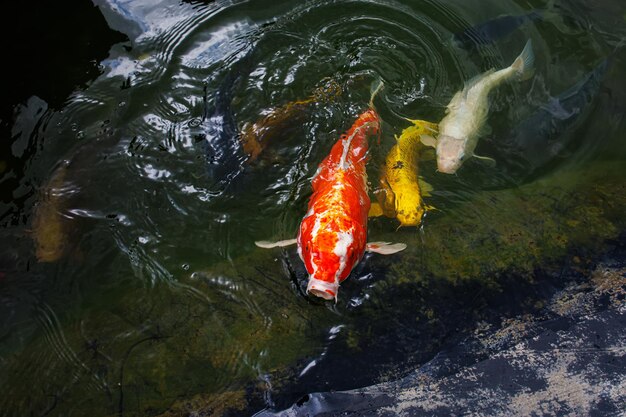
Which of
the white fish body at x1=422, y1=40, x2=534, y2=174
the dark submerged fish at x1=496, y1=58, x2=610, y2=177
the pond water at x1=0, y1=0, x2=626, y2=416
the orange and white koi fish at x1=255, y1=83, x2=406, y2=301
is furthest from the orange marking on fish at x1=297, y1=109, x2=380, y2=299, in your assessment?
the dark submerged fish at x1=496, y1=58, x2=610, y2=177

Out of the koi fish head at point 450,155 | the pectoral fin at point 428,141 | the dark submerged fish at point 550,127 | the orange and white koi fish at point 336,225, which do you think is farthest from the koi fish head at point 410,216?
the dark submerged fish at point 550,127

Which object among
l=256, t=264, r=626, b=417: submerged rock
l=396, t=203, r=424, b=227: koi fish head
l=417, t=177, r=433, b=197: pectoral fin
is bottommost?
l=256, t=264, r=626, b=417: submerged rock

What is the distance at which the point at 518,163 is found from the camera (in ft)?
16.1

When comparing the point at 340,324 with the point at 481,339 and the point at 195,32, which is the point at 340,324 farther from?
the point at 195,32

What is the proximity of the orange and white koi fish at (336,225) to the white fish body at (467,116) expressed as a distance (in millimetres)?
792

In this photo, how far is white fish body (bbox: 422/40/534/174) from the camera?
466 cm

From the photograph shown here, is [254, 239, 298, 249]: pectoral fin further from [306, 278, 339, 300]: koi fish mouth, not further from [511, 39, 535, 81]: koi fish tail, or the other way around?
[511, 39, 535, 81]: koi fish tail

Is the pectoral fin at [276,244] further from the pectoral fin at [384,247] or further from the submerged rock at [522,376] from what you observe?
the submerged rock at [522,376]

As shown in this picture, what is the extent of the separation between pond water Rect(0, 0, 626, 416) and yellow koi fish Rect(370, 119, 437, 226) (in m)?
0.11

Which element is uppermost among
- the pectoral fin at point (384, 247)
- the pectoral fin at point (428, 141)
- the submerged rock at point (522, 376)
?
the pectoral fin at point (428, 141)

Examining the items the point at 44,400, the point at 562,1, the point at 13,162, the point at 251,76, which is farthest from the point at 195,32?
A: the point at 562,1

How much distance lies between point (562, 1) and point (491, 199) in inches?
134

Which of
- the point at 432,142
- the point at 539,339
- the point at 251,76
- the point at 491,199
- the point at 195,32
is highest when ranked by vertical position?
the point at 195,32

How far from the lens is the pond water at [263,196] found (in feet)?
11.0
